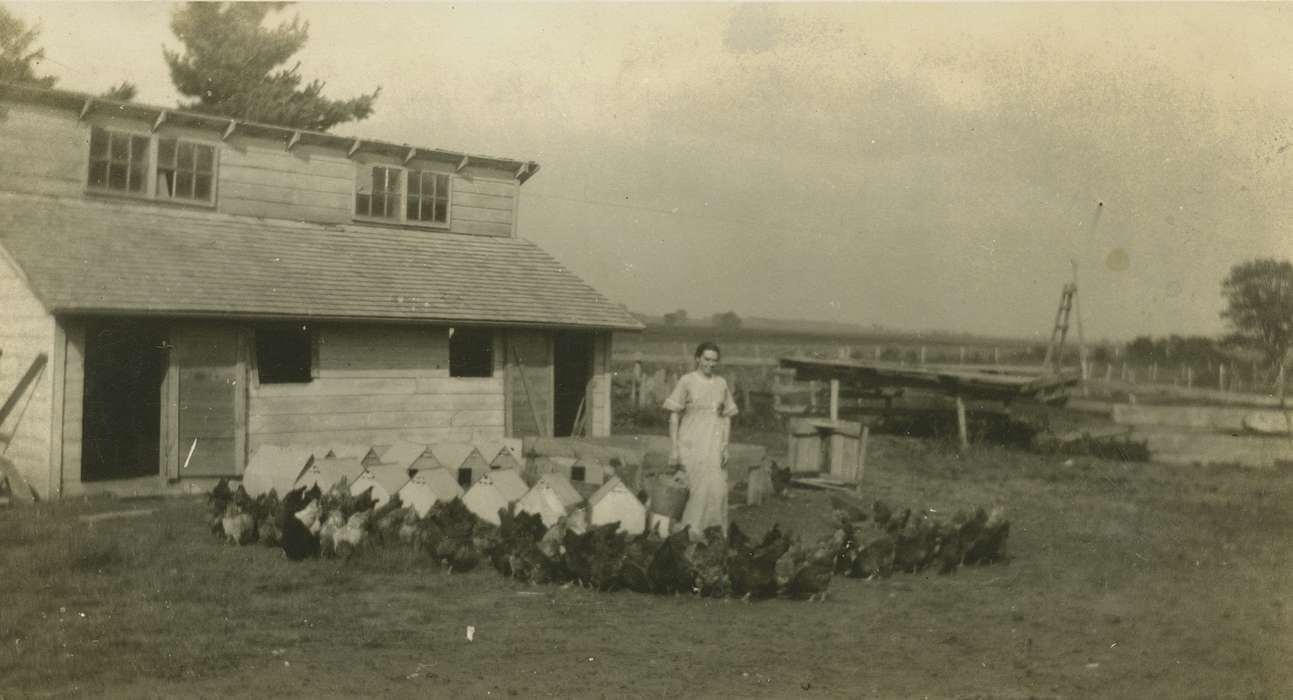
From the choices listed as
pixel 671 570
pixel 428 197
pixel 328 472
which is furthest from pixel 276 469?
pixel 428 197

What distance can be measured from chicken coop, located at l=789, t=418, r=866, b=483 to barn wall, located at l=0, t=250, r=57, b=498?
10419 mm

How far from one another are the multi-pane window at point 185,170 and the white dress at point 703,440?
1077 cm

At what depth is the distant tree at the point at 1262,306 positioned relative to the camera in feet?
46.7

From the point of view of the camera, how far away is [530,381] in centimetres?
1792

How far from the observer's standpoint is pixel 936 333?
97.2 meters

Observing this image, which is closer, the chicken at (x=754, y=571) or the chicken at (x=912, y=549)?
the chicken at (x=754, y=571)

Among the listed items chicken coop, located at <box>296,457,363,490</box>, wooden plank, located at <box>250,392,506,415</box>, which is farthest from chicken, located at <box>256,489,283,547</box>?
wooden plank, located at <box>250,392,506,415</box>

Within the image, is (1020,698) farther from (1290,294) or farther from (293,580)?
(1290,294)

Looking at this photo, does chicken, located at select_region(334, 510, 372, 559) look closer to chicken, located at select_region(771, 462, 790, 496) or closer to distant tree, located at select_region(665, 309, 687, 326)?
chicken, located at select_region(771, 462, 790, 496)

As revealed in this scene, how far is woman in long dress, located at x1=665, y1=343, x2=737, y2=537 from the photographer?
999cm

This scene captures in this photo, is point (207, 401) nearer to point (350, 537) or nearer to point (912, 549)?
point (350, 537)

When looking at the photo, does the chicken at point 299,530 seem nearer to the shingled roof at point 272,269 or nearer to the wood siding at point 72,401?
the shingled roof at point 272,269

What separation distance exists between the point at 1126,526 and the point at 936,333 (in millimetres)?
87242

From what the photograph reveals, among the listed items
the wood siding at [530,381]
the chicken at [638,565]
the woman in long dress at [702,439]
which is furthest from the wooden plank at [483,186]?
the chicken at [638,565]
